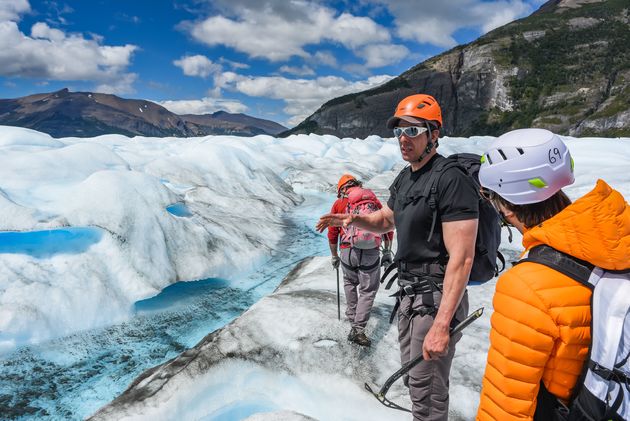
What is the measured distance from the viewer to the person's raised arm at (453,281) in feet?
8.36

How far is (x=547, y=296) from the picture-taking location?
153cm

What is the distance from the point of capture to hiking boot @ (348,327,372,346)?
540 cm

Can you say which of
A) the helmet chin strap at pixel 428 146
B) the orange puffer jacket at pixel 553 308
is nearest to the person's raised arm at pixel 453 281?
the helmet chin strap at pixel 428 146

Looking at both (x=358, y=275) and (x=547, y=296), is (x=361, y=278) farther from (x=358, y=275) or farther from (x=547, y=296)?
(x=547, y=296)

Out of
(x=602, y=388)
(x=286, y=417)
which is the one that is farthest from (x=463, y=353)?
(x=602, y=388)

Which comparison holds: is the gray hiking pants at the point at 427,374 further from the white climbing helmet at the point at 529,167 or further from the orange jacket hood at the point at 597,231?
the orange jacket hood at the point at 597,231

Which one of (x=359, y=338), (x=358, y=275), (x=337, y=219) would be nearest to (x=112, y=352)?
(x=359, y=338)

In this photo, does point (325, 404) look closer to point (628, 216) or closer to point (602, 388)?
point (602, 388)

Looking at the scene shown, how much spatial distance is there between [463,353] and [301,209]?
18638 millimetres

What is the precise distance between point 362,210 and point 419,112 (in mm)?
2496

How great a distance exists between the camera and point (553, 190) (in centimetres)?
183

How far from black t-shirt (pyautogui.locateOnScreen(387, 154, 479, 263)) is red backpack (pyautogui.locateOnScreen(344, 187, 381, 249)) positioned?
2124mm

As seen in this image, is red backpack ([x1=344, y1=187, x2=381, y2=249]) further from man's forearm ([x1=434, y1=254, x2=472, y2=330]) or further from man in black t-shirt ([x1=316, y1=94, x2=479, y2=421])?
man's forearm ([x1=434, y1=254, x2=472, y2=330])

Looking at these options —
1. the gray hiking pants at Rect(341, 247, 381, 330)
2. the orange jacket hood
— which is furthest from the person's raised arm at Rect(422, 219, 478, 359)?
the gray hiking pants at Rect(341, 247, 381, 330)
